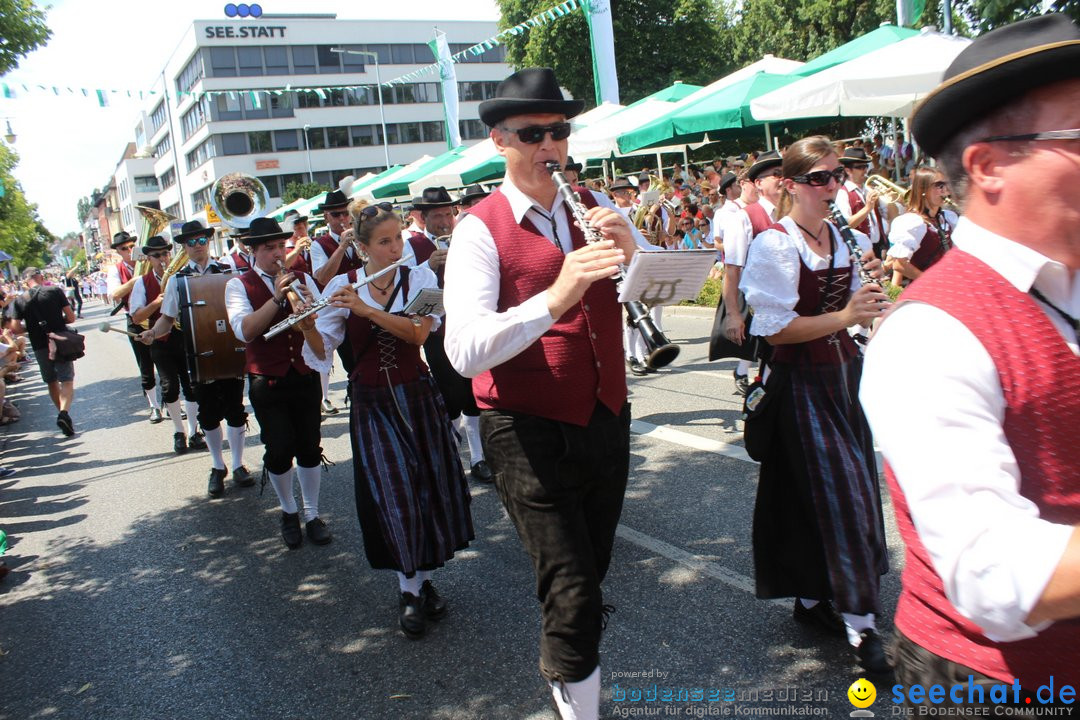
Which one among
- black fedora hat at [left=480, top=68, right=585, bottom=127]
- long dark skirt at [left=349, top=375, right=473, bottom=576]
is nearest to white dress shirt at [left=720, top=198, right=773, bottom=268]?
long dark skirt at [left=349, top=375, right=473, bottom=576]

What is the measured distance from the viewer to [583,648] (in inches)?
95.6

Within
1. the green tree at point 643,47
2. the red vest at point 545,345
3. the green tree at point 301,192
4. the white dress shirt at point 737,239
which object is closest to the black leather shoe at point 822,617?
the red vest at point 545,345

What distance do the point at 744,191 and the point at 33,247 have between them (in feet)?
268

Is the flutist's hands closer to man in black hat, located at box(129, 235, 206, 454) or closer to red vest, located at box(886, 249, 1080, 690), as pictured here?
red vest, located at box(886, 249, 1080, 690)

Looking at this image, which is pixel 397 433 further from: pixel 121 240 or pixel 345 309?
pixel 121 240

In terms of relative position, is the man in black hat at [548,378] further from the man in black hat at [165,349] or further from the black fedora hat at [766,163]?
the man in black hat at [165,349]

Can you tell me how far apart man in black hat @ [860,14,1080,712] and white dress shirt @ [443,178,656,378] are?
3.32 feet

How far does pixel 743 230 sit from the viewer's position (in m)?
5.79

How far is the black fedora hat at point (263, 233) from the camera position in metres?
5.14

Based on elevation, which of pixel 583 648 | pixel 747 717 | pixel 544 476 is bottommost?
pixel 747 717

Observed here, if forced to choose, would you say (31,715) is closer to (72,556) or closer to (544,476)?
(72,556)

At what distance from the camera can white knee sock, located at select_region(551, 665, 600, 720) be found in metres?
2.45

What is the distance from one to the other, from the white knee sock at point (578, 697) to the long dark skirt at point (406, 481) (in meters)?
1.48

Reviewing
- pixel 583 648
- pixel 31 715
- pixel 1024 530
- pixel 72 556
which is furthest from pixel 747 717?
pixel 72 556
